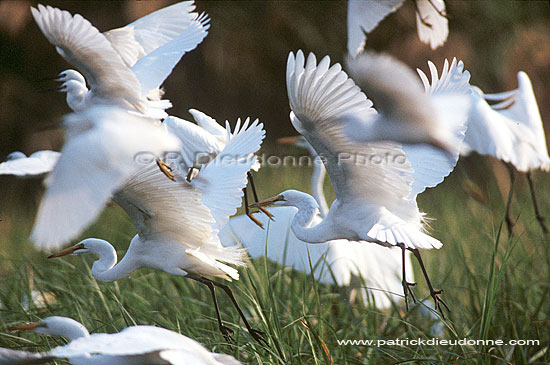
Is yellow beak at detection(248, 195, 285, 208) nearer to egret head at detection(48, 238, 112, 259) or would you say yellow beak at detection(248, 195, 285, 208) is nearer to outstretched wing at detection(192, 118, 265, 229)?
outstretched wing at detection(192, 118, 265, 229)

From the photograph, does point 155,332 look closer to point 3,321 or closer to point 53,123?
point 53,123

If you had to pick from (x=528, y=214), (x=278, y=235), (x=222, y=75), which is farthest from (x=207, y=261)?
(x=222, y=75)

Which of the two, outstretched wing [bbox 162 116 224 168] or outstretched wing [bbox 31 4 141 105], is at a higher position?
outstretched wing [bbox 31 4 141 105]

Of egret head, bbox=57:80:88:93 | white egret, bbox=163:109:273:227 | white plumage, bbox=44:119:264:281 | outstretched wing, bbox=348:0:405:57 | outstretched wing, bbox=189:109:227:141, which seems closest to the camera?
white plumage, bbox=44:119:264:281

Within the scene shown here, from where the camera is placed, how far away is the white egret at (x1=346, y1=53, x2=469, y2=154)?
165cm

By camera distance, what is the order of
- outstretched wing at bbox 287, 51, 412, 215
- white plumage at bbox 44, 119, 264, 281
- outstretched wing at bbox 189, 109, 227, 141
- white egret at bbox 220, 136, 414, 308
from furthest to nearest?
white egret at bbox 220, 136, 414, 308
outstretched wing at bbox 189, 109, 227, 141
white plumage at bbox 44, 119, 264, 281
outstretched wing at bbox 287, 51, 412, 215

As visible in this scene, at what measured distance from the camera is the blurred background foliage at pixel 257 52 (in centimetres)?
643

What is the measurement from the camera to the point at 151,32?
252 centimetres

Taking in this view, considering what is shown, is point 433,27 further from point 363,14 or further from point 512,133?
point 512,133

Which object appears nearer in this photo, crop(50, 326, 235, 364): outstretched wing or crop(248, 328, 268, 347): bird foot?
crop(50, 326, 235, 364): outstretched wing

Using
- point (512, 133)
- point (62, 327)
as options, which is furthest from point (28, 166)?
point (512, 133)

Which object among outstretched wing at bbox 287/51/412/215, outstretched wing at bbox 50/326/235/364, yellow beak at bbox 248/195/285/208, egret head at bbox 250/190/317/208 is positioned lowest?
outstretched wing at bbox 50/326/235/364

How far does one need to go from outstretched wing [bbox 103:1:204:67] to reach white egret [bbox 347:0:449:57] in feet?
2.36

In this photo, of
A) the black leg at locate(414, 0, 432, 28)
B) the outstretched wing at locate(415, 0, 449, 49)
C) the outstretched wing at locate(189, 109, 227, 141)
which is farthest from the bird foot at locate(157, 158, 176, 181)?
the outstretched wing at locate(415, 0, 449, 49)
